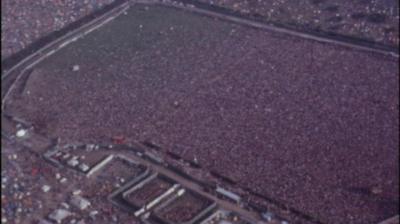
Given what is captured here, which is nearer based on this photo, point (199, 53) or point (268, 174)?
point (268, 174)

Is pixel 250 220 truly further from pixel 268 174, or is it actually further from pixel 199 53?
pixel 199 53

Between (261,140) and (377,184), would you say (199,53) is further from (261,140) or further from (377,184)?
(377,184)

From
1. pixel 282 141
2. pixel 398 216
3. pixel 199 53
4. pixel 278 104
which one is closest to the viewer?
pixel 398 216

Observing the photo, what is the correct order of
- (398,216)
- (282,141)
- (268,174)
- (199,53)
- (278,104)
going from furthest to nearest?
(199,53), (278,104), (282,141), (268,174), (398,216)

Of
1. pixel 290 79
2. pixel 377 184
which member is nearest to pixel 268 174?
pixel 377 184

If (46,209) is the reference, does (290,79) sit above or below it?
above

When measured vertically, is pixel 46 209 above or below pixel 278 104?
below

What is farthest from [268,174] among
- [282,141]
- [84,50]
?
[84,50]

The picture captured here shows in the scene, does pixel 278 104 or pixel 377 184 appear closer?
pixel 377 184

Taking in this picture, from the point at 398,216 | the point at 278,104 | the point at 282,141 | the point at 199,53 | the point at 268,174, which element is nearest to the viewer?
the point at 398,216
